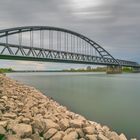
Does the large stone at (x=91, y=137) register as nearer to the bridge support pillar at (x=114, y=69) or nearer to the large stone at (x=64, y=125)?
the large stone at (x=64, y=125)

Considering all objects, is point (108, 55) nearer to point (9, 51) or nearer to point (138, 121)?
point (9, 51)

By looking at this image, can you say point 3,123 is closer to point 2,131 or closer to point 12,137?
point 2,131

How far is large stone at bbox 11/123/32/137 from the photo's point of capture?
747 cm

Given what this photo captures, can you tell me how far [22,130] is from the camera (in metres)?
7.59

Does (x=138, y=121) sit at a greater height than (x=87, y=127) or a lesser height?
lesser

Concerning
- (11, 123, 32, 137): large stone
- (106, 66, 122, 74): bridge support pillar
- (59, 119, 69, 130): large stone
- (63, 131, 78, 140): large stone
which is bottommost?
(106, 66, 122, 74): bridge support pillar

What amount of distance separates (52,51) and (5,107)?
6299 centimetres

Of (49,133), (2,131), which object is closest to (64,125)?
(49,133)

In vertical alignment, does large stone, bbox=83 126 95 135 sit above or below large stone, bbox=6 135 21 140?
below

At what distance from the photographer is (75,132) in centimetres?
784

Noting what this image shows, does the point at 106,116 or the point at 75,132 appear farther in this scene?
the point at 106,116

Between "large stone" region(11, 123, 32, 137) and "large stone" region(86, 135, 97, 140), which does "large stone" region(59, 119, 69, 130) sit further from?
"large stone" region(11, 123, 32, 137)

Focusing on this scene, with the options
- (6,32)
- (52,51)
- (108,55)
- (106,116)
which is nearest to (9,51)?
(6,32)

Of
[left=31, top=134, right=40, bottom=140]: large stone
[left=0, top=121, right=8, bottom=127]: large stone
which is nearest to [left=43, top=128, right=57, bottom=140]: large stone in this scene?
[left=31, top=134, right=40, bottom=140]: large stone
